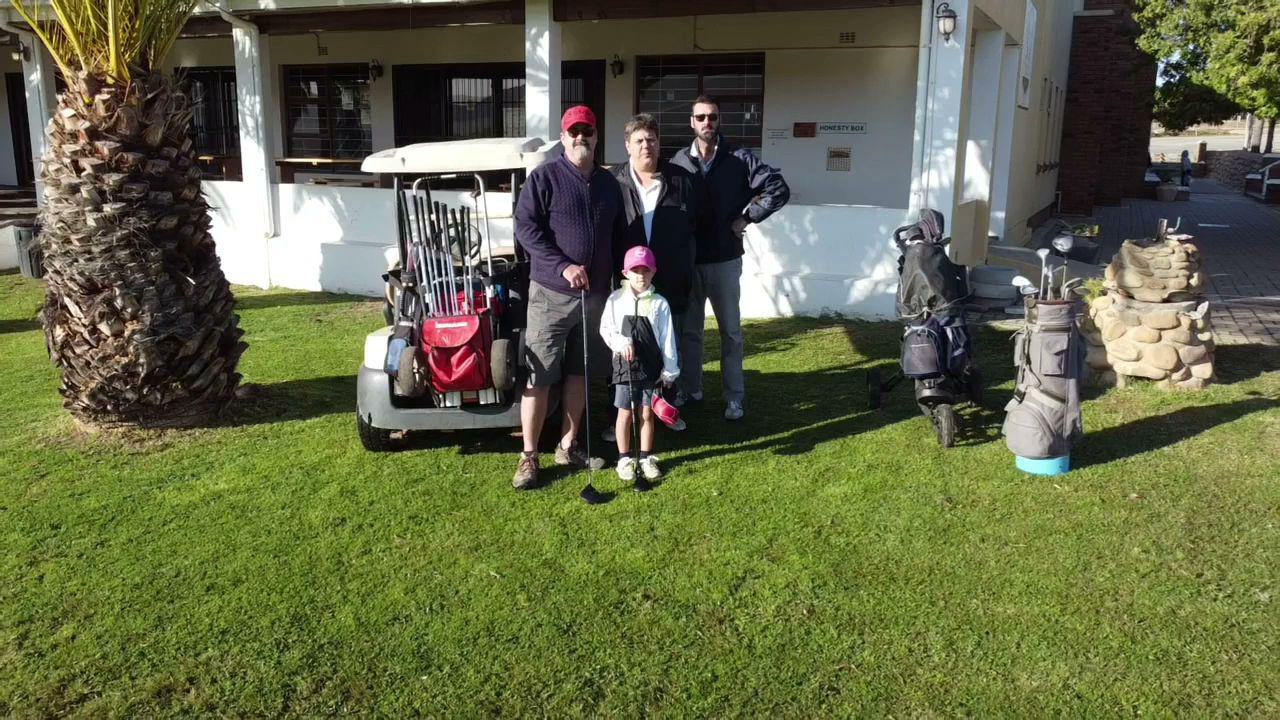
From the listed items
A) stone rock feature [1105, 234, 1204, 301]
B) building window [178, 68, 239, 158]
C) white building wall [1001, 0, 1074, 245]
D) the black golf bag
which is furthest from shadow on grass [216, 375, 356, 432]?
building window [178, 68, 239, 158]

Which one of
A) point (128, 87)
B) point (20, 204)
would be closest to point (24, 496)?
point (128, 87)

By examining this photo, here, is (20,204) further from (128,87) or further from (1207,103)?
(1207,103)

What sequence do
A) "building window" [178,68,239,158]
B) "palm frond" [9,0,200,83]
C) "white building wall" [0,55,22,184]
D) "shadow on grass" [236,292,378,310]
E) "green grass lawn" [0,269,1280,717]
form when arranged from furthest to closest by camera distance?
1. "white building wall" [0,55,22,184]
2. "building window" [178,68,239,158]
3. "shadow on grass" [236,292,378,310]
4. "palm frond" [9,0,200,83]
5. "green grass lawn" [0,269,1280,717]

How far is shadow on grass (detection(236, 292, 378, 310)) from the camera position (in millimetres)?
10633

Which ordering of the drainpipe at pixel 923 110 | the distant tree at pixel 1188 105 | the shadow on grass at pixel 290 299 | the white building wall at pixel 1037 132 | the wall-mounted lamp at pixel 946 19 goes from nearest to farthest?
the wall-mounted lamp at pixel 946 19 < the drainpipe at pixel 923 110 < the shadow on grass at pixel 290 299 < the white building wall at pixel 1037 132 < the distant tree at pixel 1188 105

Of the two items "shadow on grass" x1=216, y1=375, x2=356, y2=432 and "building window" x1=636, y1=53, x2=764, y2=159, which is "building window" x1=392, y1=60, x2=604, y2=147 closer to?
"building window" x1=636, y1=53, x2=764, y2=159

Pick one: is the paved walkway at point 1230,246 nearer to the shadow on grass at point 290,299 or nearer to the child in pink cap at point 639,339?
the child in pink cap at point 639,339

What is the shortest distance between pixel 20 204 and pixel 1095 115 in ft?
69.0

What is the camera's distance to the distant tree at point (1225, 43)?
11531 millimetres

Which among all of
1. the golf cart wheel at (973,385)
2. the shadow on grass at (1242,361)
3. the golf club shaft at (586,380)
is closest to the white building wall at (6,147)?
the golf club shaft at (586,380)

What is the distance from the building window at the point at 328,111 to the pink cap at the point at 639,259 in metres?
10.3

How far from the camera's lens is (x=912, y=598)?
4004 mm

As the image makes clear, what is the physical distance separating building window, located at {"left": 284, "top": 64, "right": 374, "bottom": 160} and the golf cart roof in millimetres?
8983

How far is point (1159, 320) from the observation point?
655cm
